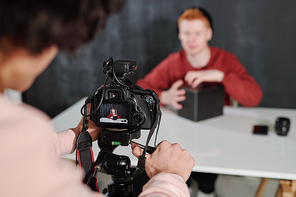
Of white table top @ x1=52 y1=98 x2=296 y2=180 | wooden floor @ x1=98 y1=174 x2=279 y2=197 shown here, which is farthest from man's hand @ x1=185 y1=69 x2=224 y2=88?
wooden floor @ x1=98 y1=174 x2=279 y2=197

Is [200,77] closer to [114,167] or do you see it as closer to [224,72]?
[224,72]

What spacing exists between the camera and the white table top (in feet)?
0.66

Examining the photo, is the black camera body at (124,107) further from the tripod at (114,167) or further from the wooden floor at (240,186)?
the wooden floor at (240,186)

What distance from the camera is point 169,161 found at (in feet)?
2.28

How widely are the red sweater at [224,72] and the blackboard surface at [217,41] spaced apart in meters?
0.52

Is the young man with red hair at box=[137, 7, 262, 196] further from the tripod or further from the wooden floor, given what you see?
the tripod

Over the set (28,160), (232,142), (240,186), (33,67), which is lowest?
(240,186)

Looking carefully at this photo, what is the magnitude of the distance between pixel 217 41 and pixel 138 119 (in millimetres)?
1895

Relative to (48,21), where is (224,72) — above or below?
below

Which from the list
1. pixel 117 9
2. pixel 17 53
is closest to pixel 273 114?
pixel 117 9

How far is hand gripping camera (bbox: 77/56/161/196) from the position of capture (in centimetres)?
76

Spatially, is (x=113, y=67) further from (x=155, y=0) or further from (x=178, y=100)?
(x=155, y=0)

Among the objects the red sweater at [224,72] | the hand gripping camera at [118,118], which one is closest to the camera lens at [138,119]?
the hand gripping camera at [118,118]

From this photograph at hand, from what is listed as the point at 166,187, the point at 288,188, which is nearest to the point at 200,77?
the point at 288,188
